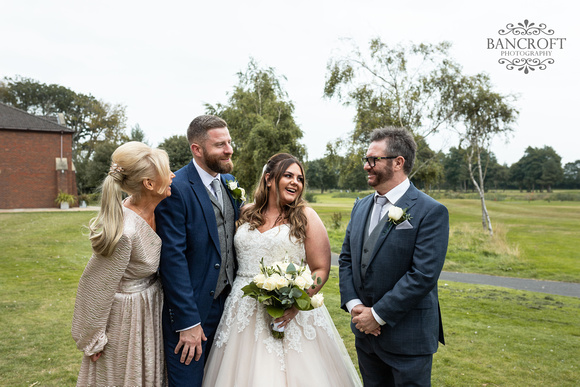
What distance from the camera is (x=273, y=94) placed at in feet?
102

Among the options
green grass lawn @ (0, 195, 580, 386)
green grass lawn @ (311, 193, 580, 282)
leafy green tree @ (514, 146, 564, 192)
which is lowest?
green grass lawn @ (311, 193, 580, 282)

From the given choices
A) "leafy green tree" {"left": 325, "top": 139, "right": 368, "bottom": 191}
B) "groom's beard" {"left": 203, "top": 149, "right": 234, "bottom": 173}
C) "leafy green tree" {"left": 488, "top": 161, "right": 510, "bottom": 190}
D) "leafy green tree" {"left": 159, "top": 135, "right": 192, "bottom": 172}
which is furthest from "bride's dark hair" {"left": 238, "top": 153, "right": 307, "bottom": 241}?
"leafy green tree" {"left": 488, "top": 161, "right": 510, "bottom": 190}

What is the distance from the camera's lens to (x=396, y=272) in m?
3.21

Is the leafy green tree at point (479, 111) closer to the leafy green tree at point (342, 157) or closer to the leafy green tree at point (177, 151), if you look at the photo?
the leafy green tree at point (342, 157)

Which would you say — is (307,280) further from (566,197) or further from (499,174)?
(499,174)

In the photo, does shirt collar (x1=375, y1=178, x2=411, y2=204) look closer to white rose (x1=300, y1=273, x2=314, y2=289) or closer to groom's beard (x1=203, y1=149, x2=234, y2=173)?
white rose (x1=300, y1=273, x2=314, y2=289)

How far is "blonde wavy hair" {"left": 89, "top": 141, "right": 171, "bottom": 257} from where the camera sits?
2.90 m

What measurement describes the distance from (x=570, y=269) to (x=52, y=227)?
24.5 m

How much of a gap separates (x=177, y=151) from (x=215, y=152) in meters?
46.5

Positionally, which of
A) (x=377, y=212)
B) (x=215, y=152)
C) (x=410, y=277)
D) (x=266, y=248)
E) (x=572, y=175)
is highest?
(x=572, y=175)

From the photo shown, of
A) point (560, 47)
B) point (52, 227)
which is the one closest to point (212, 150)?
point (560, 47)

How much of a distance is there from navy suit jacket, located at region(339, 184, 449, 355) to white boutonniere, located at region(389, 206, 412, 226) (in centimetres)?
6

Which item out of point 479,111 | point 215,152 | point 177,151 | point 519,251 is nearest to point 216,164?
point 215,152

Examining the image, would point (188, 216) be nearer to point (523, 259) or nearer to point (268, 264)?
point (268, 264)
